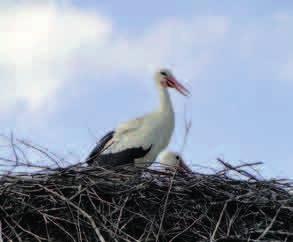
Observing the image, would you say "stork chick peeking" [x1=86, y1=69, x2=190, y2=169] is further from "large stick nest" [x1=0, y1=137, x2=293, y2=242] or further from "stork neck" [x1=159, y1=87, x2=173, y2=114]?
"large stick nest" [x1=0, y1=137, x2=293, y2=242]

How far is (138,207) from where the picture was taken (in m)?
5.61

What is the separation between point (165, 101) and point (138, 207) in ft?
10.9

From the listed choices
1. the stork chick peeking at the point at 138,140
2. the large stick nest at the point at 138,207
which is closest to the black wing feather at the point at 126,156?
the stork chick peeking at the point at 138,140

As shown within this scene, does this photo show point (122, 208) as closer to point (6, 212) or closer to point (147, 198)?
point (147, 198)

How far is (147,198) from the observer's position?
5605 mm

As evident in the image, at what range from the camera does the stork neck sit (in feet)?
28.8

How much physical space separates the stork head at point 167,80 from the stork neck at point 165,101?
4.6 inches

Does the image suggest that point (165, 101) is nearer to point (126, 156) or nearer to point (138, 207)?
point (126, 156)

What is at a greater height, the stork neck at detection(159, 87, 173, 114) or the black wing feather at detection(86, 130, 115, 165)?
the stork neck at detection(159, 87, 173, 114)

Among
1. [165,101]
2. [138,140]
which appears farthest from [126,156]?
[165,101]

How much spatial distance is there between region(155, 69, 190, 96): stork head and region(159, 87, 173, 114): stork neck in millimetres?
118

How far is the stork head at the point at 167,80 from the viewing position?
9133 mm

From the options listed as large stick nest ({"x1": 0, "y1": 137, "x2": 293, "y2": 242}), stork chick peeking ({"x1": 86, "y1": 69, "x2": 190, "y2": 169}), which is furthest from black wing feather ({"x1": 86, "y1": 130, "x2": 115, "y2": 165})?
large stick nest ({"x1": 0, "y1": 137, "x2": 293, "y2": 242})

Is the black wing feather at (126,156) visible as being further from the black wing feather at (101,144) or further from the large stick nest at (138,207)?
the large stick nest at (138,207)
